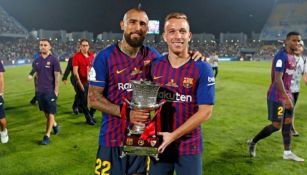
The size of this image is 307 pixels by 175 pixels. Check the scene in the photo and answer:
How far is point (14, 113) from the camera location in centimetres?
1005

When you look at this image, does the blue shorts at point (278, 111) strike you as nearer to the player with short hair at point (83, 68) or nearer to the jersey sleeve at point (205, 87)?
the jersey sleeve at point (205, 87)

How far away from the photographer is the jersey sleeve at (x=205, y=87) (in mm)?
2783

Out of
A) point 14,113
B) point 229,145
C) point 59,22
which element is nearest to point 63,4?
point 59,22

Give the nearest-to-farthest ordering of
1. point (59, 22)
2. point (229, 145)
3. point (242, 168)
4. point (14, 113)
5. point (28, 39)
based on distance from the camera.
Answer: point (242, 168)
point (229, 145)
point (14, 113)
point (28, 39)
point (59, 22)

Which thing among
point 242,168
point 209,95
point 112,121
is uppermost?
point 209,95

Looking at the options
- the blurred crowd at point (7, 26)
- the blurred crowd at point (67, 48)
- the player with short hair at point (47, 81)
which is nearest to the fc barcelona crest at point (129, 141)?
the player with short hair at point (47, 81)

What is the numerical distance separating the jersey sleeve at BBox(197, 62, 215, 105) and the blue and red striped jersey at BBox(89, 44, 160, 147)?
556 mm

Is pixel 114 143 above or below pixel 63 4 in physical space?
below

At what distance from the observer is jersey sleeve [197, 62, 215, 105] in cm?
278

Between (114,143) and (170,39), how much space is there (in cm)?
115

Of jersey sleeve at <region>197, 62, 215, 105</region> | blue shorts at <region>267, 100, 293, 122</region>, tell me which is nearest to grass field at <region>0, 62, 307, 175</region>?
blue shorts at <region>267, 100, 293, 122</region>

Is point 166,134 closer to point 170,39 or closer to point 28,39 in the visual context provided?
point 170,39

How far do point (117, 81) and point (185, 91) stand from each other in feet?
2.34

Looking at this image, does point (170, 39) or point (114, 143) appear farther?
point (114, 143)
